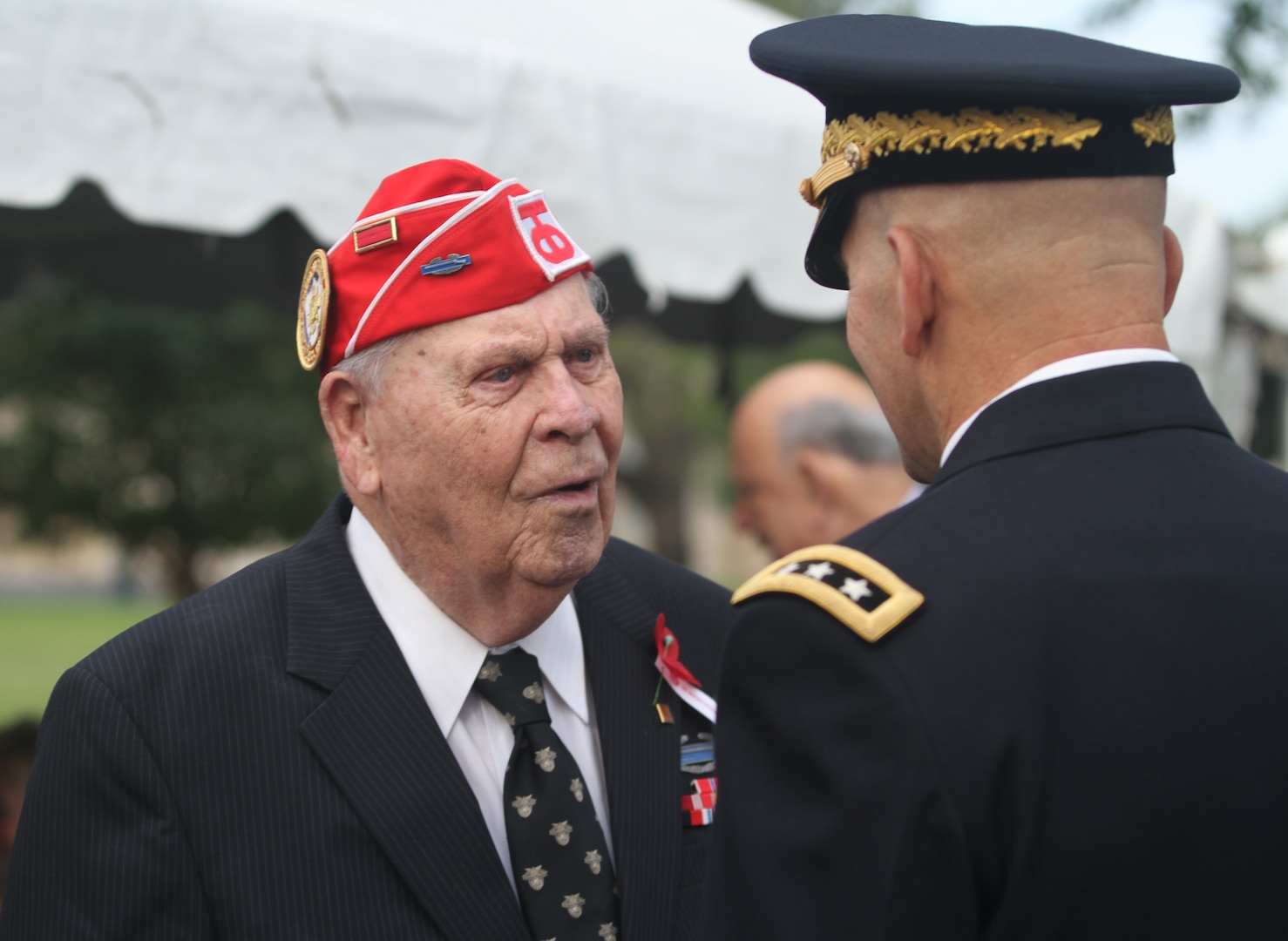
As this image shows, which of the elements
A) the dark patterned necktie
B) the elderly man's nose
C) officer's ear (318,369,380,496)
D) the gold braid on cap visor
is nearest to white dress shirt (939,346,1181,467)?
the gold braid on cap visor

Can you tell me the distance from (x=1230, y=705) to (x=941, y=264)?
1.72 feet

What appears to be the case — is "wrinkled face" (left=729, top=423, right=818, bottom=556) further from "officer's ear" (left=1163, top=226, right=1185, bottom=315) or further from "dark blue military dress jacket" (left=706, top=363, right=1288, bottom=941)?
"dark blue military dress jacket" (left=706, top=363, right=1288, bottom=941)

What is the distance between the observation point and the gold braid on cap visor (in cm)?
135

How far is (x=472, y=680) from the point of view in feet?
6.82

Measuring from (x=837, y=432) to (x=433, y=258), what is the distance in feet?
7.10

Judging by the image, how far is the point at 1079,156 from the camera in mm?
1345

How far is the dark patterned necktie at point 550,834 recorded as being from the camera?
192 centimetres

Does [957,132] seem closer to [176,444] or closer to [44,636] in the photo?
[176,444]

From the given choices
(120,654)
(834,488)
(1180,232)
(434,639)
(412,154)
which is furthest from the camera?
(1180,232)

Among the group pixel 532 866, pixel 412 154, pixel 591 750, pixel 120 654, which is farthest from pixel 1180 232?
pixel 120 654

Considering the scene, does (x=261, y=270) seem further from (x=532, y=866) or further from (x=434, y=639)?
(x=532, y=866)

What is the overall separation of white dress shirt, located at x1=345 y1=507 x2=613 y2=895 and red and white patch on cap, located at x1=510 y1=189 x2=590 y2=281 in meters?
0.55

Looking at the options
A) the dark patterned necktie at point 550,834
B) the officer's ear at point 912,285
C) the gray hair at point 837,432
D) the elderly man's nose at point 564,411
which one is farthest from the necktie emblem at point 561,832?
the gray hair at point 837,432

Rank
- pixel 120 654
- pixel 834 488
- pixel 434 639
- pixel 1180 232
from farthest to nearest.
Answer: pixel 1180 232 → pixel 834 488 → pixel 434 639 → pixel 120 654
